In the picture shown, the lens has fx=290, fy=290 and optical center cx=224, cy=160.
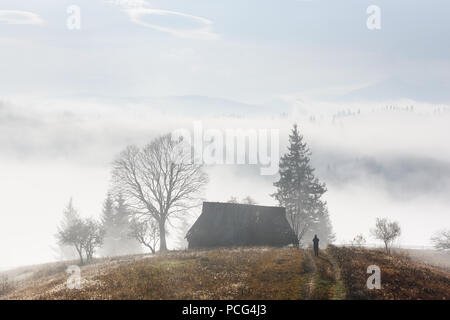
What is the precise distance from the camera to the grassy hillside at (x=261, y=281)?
54.9 ft

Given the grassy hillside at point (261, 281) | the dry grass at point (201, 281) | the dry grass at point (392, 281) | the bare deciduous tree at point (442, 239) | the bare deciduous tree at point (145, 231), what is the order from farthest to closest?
the bare deciduous tree at point (442, 239), the bare deciduous tree at point (145, 231), the dry grass at point (201, 281), the grassy hillside at point (261, 281), the dry grass at point (392, 281)

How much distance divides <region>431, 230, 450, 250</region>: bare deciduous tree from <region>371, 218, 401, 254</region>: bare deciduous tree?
15132 millimetres

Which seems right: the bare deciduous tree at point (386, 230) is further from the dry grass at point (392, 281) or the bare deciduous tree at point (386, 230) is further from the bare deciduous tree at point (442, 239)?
the dry grass at point (392, 281)

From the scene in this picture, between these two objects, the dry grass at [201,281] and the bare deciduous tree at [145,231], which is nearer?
the dry grass at [201,281]

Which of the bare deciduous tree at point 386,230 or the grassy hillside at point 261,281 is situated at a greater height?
the grassy hillside at point 261,281

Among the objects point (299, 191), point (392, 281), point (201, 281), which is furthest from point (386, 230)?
point (201, 281)

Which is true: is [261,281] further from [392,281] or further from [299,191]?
[299,191]

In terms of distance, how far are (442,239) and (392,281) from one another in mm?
47004

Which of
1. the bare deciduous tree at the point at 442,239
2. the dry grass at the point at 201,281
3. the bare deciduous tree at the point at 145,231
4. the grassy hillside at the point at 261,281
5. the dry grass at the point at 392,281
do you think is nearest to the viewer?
the dry grass at the point at 392,281

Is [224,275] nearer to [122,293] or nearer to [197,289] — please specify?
[197,289]

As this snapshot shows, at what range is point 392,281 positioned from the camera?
727 inches

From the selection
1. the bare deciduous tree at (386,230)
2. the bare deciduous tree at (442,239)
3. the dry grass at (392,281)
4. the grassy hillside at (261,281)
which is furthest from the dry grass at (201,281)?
the bare deciduous tree at (442,239)
